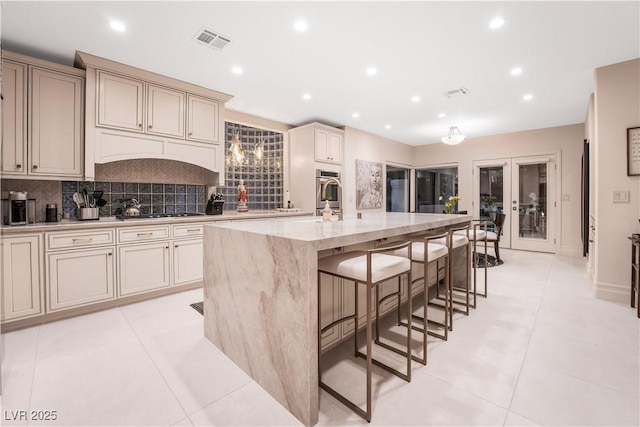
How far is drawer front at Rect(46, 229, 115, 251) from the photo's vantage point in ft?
8.70

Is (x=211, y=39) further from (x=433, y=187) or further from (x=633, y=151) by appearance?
(x=433, y=187)

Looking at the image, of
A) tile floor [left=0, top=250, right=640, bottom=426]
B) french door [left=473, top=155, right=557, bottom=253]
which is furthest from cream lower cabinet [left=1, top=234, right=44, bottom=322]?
french door [left=473, top=155, right=557, bottom=253]

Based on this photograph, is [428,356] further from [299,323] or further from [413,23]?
[413,23]

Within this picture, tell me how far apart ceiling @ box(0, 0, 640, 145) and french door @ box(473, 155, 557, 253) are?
2.04 meters

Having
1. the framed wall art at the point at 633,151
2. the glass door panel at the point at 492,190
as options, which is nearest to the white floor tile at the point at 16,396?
the framed wall art at the point at 633,151

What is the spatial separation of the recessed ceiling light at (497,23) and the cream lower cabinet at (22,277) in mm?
4361

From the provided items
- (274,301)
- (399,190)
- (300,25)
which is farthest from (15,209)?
(399,190)

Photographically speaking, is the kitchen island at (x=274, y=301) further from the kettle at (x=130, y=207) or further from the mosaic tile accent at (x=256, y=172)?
the mosaic tile accent at (x=256, y=172)

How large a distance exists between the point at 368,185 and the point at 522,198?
334cm

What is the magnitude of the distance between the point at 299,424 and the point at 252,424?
237mm

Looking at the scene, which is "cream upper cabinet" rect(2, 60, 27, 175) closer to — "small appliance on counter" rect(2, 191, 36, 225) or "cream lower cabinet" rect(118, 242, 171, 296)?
"small appliance on counter" rect(2, 191, 36, 225)

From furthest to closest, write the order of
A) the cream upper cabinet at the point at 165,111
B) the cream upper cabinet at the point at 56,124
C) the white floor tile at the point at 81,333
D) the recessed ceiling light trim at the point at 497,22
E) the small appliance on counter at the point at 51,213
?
the cream upper cabinet at the point at 165,111 < the small appliance on counter at the point at 51,213 < the cream upper cabinet at the point at 56,124 < the recessed ceiling light trim at the point at 497,22 < the white floor tile at the point at 81,333

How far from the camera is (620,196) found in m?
3.10

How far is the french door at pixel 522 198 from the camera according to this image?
19.4 feet
